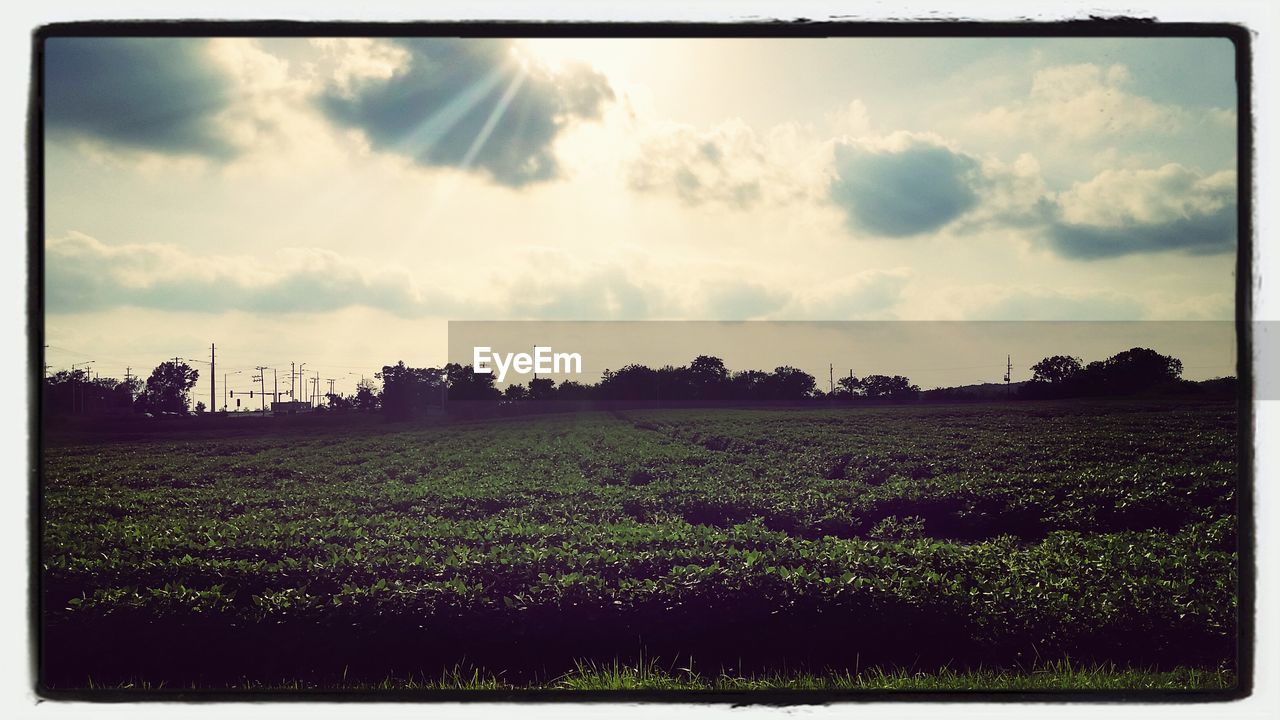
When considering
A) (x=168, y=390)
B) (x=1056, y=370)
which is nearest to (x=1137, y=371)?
(x=1056, y=370)

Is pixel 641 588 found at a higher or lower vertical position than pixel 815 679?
higher

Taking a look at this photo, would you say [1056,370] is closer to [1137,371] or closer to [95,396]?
[1137,371]

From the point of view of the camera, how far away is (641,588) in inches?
211

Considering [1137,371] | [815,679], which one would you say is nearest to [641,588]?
[815,679]

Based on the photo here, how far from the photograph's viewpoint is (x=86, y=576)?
5.63 meters

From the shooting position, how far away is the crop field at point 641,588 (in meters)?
5.03

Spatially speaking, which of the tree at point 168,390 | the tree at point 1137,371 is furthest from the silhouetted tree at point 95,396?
the tree at point 1137,371

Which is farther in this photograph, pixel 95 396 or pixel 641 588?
pixel 95 396

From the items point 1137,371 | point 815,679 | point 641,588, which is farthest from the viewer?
point 1137,371

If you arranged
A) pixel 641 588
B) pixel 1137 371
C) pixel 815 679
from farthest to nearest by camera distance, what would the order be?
pixel 1137 371 → pixel 641 588 → pixel 815 679

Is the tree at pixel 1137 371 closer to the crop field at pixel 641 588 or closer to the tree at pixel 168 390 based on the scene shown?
the crop field at pixel 641 588

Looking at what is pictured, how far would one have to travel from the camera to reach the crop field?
5.03 metres

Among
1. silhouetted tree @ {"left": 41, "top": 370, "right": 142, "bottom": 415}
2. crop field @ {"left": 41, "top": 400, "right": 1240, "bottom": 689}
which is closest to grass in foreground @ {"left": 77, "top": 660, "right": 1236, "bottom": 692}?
crop field @ {"left": 41, "top": 400, "right": 1240, "bottom": 689}

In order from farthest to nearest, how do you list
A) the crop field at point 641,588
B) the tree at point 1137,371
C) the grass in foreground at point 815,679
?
1. the tree at point 1137,371
2. the crop field at point 641,588
3. the grass in foreground at point 815,679
